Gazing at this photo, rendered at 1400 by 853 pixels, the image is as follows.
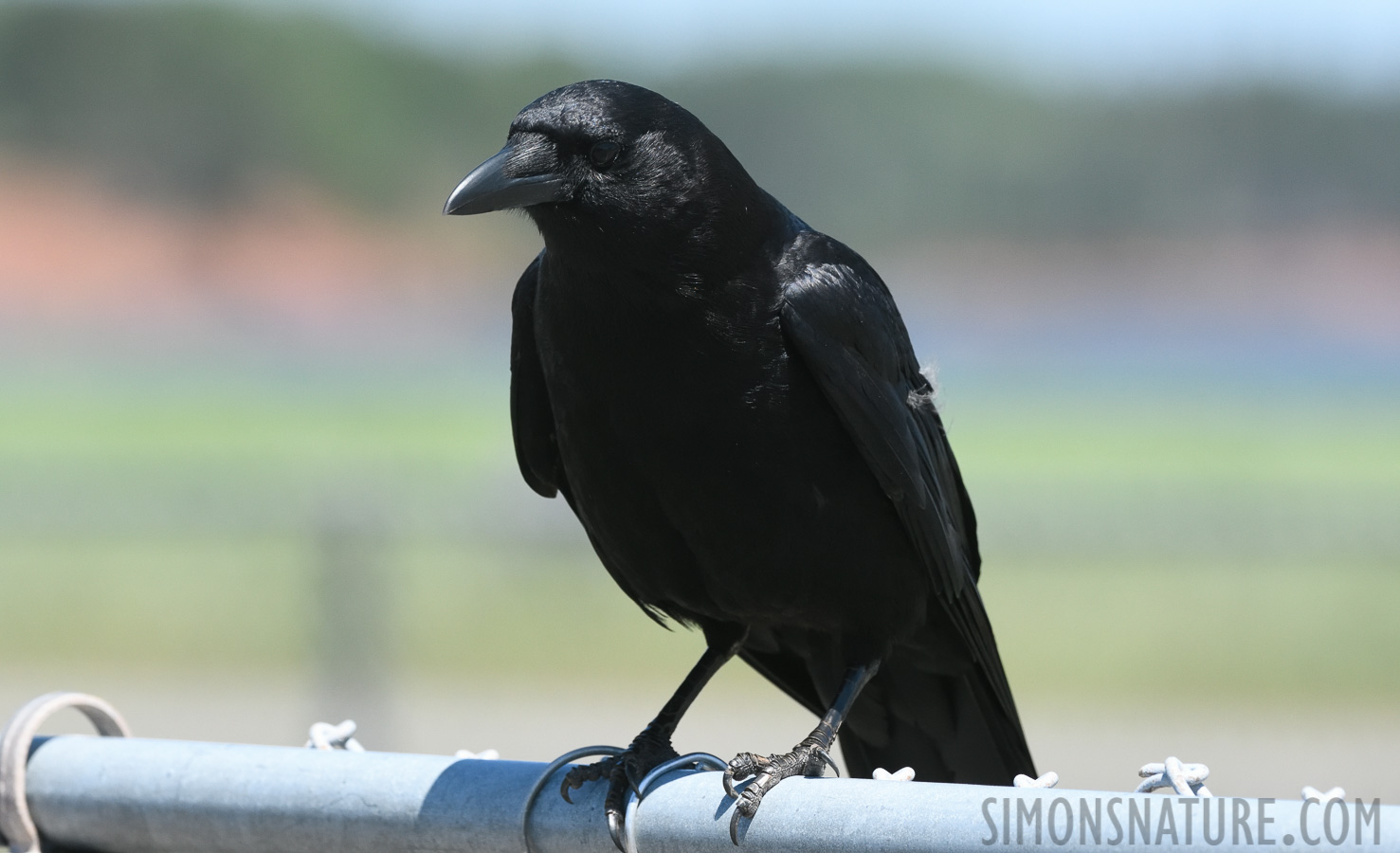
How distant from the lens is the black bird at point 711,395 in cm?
282

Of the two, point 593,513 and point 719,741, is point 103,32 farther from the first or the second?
point 593,513

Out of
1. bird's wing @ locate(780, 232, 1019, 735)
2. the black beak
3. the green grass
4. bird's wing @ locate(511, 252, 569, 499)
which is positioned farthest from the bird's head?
the green grass

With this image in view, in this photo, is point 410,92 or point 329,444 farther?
point 410,92

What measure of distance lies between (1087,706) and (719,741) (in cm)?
318

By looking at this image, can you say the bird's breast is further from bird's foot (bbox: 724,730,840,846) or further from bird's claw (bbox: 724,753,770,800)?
bird's claw (bbox: 724,753,770,800)

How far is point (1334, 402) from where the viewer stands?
34.2 meters

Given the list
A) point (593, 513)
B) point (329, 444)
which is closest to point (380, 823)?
point (593, 513)

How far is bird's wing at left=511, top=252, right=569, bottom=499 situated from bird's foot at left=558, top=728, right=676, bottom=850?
2.36 feet

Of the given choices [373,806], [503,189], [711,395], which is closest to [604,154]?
[503,189]

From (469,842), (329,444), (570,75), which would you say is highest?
(570,75)

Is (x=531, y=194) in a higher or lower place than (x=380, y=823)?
higher

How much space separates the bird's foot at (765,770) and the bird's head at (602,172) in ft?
3.53

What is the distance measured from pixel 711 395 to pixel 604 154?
21.3 inches

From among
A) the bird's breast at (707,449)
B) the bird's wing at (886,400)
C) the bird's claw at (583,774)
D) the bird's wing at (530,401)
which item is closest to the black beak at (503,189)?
the bird's breast at (707,449)
